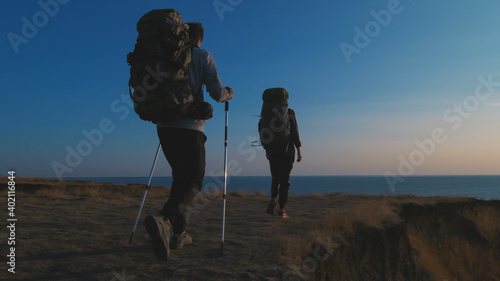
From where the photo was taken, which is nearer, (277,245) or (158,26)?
(158,26)

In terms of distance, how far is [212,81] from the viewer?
139 inches

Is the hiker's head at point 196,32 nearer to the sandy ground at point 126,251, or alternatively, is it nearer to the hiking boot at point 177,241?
the hiking boot at point 177,241

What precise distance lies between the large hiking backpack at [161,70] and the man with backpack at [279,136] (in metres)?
3.32

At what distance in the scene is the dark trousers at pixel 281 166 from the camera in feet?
21.9

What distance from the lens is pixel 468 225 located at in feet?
35.7

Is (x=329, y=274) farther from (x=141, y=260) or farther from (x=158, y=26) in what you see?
(x=158, y=26)

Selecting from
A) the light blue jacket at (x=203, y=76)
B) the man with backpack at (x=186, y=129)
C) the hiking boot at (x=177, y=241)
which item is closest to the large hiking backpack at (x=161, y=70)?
the man with backpack at (x=186, y=129)

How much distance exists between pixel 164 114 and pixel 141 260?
1.56m

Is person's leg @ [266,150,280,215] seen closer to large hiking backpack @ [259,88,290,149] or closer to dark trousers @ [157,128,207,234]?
large hiking backpack @ [259,88,290,149]

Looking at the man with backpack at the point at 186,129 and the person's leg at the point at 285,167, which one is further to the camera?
the person's leg at the point at 285,167

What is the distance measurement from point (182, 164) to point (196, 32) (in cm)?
150

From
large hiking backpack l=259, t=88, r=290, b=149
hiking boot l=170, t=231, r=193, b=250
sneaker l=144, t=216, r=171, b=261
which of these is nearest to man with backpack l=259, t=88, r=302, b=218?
large hiking backpack l=259, t=88, r=290, b=149

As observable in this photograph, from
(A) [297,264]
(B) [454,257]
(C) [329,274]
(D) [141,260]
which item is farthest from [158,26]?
(B) [454,257]

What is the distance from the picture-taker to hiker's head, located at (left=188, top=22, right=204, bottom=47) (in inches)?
147
